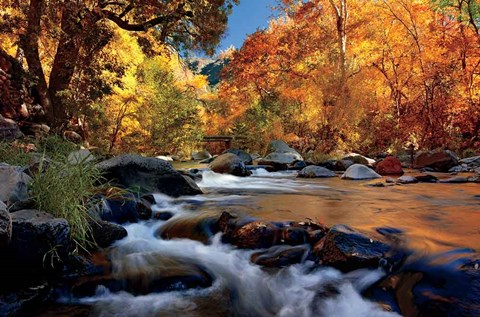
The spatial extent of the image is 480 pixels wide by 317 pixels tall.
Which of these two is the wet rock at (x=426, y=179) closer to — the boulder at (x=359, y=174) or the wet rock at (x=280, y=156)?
the boulder at (x=359, y=174)

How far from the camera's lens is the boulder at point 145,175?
18.7 feet

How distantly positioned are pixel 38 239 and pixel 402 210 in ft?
14.4

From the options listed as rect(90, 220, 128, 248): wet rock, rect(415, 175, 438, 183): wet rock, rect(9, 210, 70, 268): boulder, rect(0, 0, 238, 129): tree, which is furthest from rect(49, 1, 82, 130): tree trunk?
rect(415, 175, 438, 183): wet rock

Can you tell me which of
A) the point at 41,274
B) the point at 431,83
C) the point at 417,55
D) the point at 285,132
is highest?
the point at 417,55

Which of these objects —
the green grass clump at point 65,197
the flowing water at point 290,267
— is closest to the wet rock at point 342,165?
the flowing water at point 290,267

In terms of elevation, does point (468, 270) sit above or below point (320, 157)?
below

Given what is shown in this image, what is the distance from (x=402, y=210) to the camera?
197 inches

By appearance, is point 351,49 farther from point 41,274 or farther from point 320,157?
point 41,274

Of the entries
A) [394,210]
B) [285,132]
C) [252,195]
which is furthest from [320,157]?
[394,210]

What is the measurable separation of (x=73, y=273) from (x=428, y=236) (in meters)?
3.29

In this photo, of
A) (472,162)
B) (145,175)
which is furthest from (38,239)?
(472,162)

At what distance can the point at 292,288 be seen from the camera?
288 centimetres

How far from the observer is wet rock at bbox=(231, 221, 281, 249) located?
3.57 m

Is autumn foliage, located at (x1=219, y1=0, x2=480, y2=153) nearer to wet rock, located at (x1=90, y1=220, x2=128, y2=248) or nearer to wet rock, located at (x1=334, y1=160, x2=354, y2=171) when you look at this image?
wet rock, located at (x1=334, y1=160, x2=354, y2=171)
